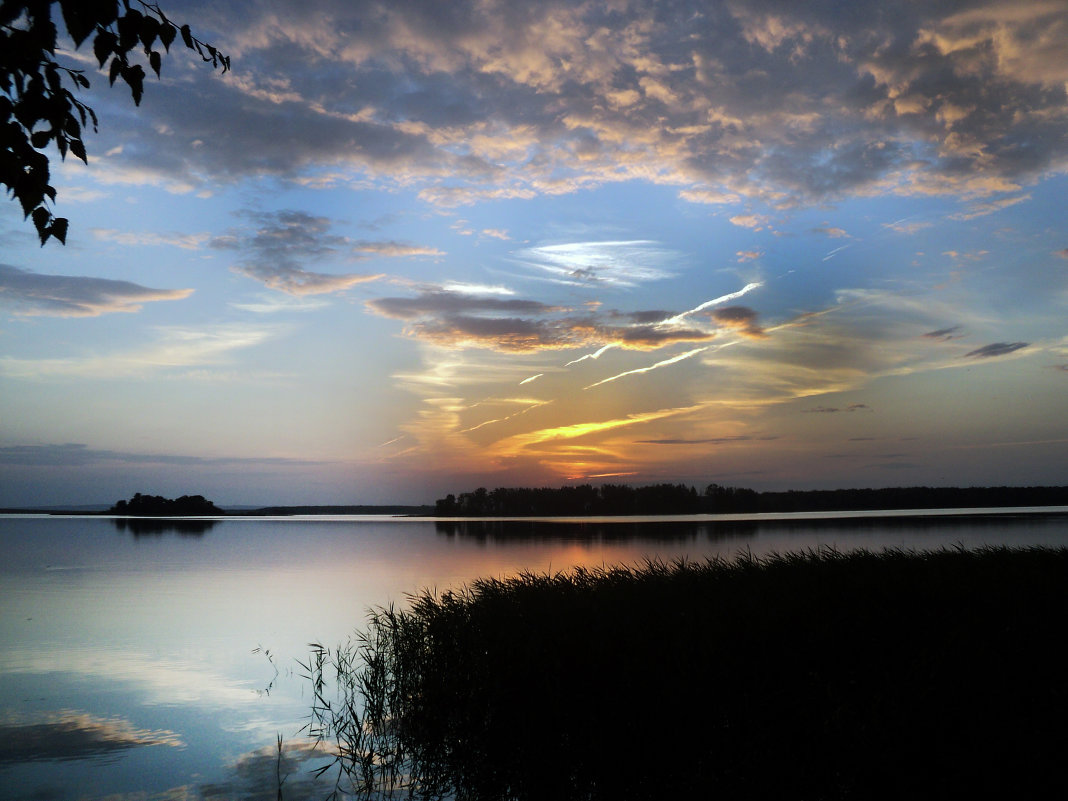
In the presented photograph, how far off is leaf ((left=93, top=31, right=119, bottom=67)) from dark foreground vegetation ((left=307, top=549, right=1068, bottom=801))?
27.8 ft

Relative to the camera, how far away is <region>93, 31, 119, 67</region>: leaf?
336 cm

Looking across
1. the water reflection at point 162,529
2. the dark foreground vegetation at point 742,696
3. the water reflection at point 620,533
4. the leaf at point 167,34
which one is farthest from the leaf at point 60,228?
the water reflection at point 162,529

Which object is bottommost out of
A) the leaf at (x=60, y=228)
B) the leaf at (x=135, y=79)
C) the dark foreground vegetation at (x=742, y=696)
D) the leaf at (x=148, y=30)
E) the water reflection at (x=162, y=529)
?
the water reflection at (x=162, y=529)

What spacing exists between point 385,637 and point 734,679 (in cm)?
1086

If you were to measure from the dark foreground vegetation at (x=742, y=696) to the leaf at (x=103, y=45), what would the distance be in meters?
8.47

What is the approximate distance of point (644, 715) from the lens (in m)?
9.06

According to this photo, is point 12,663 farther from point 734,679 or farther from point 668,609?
point 734,679

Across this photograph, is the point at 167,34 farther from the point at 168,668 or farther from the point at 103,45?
the point at 168,668

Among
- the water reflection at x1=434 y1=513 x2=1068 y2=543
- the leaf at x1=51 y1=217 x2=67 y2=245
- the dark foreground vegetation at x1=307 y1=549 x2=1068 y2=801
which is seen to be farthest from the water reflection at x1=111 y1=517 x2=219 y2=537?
the leaf at x1=51 y1=217 x2=67 y2=245

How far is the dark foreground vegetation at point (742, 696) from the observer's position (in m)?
7.66

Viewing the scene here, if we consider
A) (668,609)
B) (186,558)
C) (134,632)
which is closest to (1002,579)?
(668,609)

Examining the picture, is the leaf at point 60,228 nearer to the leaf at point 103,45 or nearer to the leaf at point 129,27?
the leaf at point 103,45

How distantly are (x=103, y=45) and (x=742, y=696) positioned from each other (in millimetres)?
9142

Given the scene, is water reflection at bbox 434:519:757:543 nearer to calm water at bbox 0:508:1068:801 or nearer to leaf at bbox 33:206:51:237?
calm water at bbox 0:508:1068:801
